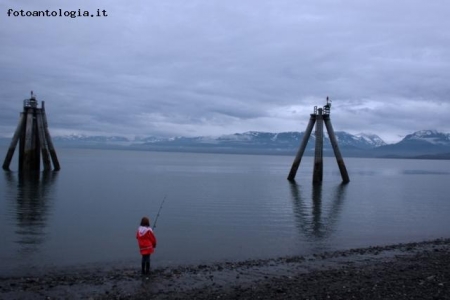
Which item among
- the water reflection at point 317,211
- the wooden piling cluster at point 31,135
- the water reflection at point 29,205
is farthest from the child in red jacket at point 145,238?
the wooden piling cluster at point 31,135

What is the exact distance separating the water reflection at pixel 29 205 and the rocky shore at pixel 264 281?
500 cm

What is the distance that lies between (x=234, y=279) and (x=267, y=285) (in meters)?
1.33

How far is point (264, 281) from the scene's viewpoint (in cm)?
1288

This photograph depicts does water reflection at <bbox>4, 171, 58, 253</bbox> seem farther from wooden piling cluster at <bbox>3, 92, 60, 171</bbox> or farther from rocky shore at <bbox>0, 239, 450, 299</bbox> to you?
rocky shore at <bbox>0, 239, 450, 299</bbox>

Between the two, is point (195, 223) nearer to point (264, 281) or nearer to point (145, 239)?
point (145, 239)

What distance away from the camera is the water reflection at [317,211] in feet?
73.9

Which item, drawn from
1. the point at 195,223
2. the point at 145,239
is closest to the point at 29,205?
the point at 195,223

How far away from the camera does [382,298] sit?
10922 mm

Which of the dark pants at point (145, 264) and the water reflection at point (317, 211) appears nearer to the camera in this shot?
the dark pants at point (145, 264)

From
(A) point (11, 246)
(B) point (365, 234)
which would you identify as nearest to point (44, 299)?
(A) point (11, 246)

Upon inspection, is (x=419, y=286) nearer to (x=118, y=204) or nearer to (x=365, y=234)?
(x=365, y=234)

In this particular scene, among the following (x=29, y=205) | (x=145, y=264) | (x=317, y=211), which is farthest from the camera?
(x=317, y=211)

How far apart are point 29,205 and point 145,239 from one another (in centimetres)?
1851

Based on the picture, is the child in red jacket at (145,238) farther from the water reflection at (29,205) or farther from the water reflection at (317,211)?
the water reflection at (317,211)
